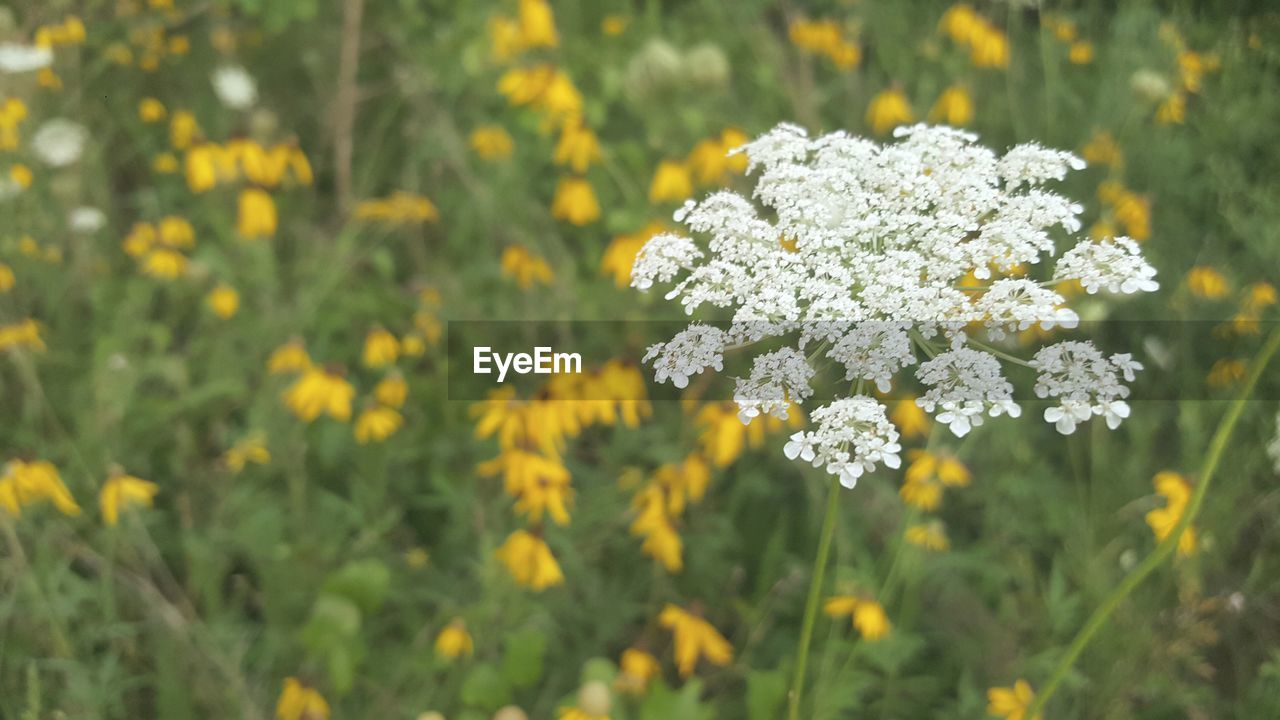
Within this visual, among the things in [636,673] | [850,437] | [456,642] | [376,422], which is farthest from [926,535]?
[376,422]

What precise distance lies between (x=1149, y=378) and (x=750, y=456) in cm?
109

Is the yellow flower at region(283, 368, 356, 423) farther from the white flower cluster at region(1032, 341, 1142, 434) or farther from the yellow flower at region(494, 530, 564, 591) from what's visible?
the white flower cluster at region(1032, 341, 1142, 434)

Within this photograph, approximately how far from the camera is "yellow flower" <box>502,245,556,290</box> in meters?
2.52

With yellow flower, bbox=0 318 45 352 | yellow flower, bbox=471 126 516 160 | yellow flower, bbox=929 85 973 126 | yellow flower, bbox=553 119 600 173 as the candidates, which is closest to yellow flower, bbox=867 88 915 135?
yellow flower, bbox=929 85 973 126

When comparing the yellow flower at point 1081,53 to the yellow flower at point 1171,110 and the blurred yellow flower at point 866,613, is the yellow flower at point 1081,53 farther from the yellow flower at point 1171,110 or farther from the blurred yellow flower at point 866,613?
the blurred yellow flower at point 866,613

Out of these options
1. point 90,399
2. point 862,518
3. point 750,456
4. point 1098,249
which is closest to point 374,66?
point 90,399

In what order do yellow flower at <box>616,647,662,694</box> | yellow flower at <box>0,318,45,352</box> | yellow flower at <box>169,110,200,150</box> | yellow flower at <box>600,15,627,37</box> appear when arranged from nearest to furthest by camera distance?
yellow flower at <box>616,647,662,694</box>, yellow flower at <box>0,318,45,352</box>, yellow flower at <box>169,110,200,150</box>, yellow flower at <box>600,15,627,37</box>

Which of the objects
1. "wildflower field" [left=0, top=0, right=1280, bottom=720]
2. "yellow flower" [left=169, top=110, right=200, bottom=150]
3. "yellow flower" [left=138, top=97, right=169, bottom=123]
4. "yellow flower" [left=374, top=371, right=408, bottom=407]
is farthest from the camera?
"yellow flower" [left=138, top=97, right=169, bottom=123]

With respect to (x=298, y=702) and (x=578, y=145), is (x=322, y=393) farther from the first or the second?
(x=578, y=145)

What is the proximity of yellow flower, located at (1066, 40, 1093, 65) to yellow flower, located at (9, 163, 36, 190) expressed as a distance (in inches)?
133

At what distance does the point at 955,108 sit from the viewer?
294 cm

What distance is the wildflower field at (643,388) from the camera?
44.8 inches

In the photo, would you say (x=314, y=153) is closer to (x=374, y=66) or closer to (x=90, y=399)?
(x=374, y=66)

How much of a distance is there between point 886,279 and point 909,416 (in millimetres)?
1116
